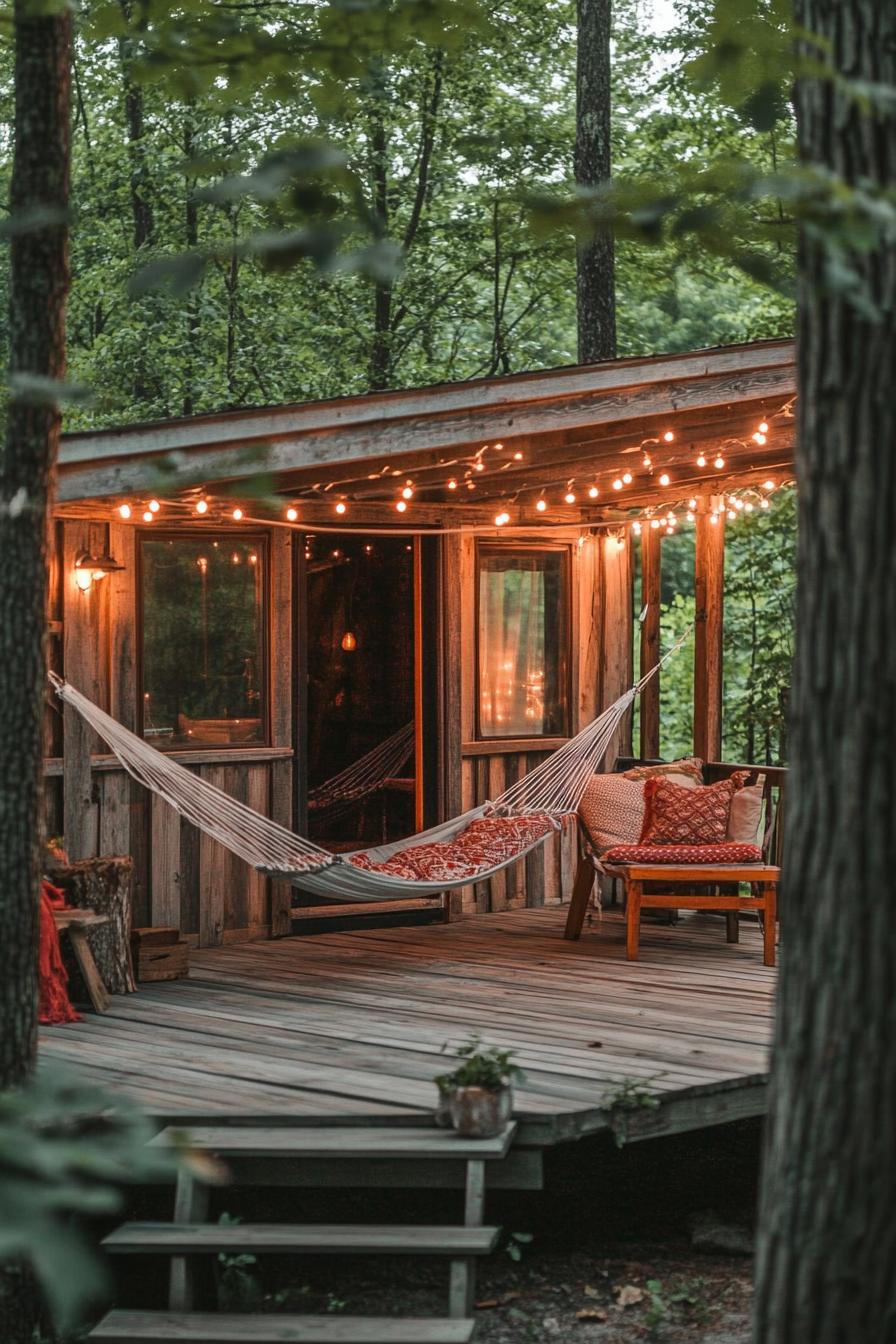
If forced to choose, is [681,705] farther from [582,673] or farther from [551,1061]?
[551,1061]

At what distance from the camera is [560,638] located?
26.2ft

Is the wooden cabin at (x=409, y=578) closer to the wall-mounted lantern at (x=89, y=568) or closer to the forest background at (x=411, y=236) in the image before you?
the wall-mounted lantern at (x=89, y=568)

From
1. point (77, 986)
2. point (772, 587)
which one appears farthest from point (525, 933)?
point (772, 587)

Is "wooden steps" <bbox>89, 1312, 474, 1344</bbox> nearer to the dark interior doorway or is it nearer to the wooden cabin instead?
the wooden cabin

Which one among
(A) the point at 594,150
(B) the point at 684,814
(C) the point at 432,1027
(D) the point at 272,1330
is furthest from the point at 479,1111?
(A) the point at 594,150

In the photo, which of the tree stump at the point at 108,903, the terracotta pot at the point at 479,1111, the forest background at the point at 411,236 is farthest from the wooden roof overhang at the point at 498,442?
the forest background at the point at 411,236

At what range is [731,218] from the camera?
8.48 feet

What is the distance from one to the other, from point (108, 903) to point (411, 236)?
8.61 meters

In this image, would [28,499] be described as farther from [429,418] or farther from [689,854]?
[689,854]

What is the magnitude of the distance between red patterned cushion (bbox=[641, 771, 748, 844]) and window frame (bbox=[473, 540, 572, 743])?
1155 mm

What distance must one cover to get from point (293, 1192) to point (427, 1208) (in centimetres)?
50

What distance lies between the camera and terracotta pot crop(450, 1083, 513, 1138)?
13.2ft

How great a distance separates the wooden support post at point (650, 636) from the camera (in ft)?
26.2

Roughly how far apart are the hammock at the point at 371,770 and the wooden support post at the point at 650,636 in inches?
51.1
